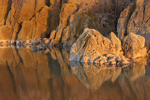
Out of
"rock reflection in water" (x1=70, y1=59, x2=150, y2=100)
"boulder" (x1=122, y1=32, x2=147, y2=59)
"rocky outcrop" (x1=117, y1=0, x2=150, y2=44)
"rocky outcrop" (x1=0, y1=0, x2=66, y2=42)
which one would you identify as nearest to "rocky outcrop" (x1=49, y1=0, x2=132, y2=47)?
"rocky outcrop" (x1=0, y1=0, x2=66, y2=42)

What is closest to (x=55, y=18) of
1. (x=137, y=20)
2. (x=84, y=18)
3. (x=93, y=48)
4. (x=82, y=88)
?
(x=84, y=18)

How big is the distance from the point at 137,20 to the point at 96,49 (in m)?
7.08

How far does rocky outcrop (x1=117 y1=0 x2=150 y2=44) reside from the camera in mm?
16506

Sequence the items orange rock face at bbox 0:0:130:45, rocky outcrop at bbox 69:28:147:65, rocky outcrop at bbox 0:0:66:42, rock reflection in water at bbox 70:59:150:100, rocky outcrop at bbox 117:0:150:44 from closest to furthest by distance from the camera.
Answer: rock reflection in water at bbox 70:59:150:100 → rocky outcrop at bbox 69:28:147:65 → rocky outcrop at bbox 117:0:150:44 → orange rock face at bbox 0:0:130:45 → rocky outcrop at bbox 0:0:66:42

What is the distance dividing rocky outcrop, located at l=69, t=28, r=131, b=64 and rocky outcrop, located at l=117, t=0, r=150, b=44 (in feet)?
12.1

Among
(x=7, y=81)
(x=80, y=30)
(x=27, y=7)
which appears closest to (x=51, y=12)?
(x=27, y=7)

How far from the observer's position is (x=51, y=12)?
4812 centimetres

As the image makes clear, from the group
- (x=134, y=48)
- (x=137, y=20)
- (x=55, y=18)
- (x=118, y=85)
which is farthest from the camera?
(x=55, y=18)

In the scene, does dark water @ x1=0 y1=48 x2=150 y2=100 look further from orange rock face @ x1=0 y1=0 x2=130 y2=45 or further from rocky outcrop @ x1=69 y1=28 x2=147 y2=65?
orange rock face @ x1=0 y1=0 x2=130 y2=45

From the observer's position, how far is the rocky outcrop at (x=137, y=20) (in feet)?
54.2

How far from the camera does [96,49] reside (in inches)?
509

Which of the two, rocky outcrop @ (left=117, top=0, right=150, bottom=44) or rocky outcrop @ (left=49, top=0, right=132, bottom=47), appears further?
rocky outcrop @ (left=49, top=0, right=132, bottom=47)

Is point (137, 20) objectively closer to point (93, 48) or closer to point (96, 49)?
point (96, 49)

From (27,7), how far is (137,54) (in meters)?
44.5
